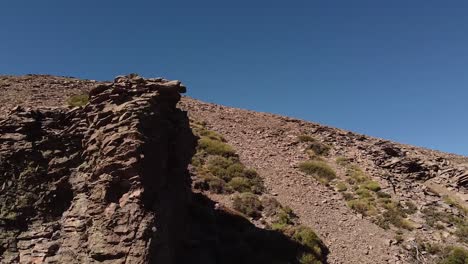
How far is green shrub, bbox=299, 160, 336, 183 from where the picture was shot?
Answer: 101 feet

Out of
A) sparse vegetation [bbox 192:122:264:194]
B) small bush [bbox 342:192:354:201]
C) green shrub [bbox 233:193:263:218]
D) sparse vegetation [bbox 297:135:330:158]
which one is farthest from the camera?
sparse vegetation [bbox 297:135:330:158]

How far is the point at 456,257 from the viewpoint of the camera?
2117 cm

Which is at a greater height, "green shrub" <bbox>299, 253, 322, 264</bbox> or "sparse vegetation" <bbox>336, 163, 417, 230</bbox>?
"sparse vegetation" <bbox>336, 163, 417, 230</bbox>

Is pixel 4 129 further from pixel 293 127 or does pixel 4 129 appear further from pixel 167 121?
pixel 293 127

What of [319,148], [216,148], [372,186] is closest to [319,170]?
[372,186]

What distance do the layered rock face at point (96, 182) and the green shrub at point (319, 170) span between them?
17361mm

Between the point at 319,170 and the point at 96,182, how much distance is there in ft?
68.9

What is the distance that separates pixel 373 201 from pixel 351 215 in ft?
9.75

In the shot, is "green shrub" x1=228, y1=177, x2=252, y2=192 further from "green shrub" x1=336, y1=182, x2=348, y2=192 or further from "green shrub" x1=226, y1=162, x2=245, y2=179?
"green shrub" x1=336, y1=182, x2=348, y2=192

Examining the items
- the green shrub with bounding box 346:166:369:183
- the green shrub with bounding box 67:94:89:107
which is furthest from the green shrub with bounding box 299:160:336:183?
the green shrub with bounding box 67:94:89:107

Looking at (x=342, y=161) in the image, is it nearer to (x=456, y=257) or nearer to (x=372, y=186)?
(x=372, y=186)

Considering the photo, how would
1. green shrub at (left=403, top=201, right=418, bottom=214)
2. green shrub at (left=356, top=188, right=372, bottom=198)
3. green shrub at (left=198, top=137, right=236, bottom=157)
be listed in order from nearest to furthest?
green shrub at (left=403, top=201, right=418, bottom=214) < green shrub at (left=356, top=188, right=372, bottom=198) < green shrub at (left=198, top=137, right=236, bottom=157)

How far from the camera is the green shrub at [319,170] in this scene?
101 ft

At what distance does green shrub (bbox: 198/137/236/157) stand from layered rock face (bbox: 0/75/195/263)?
15.6 m
